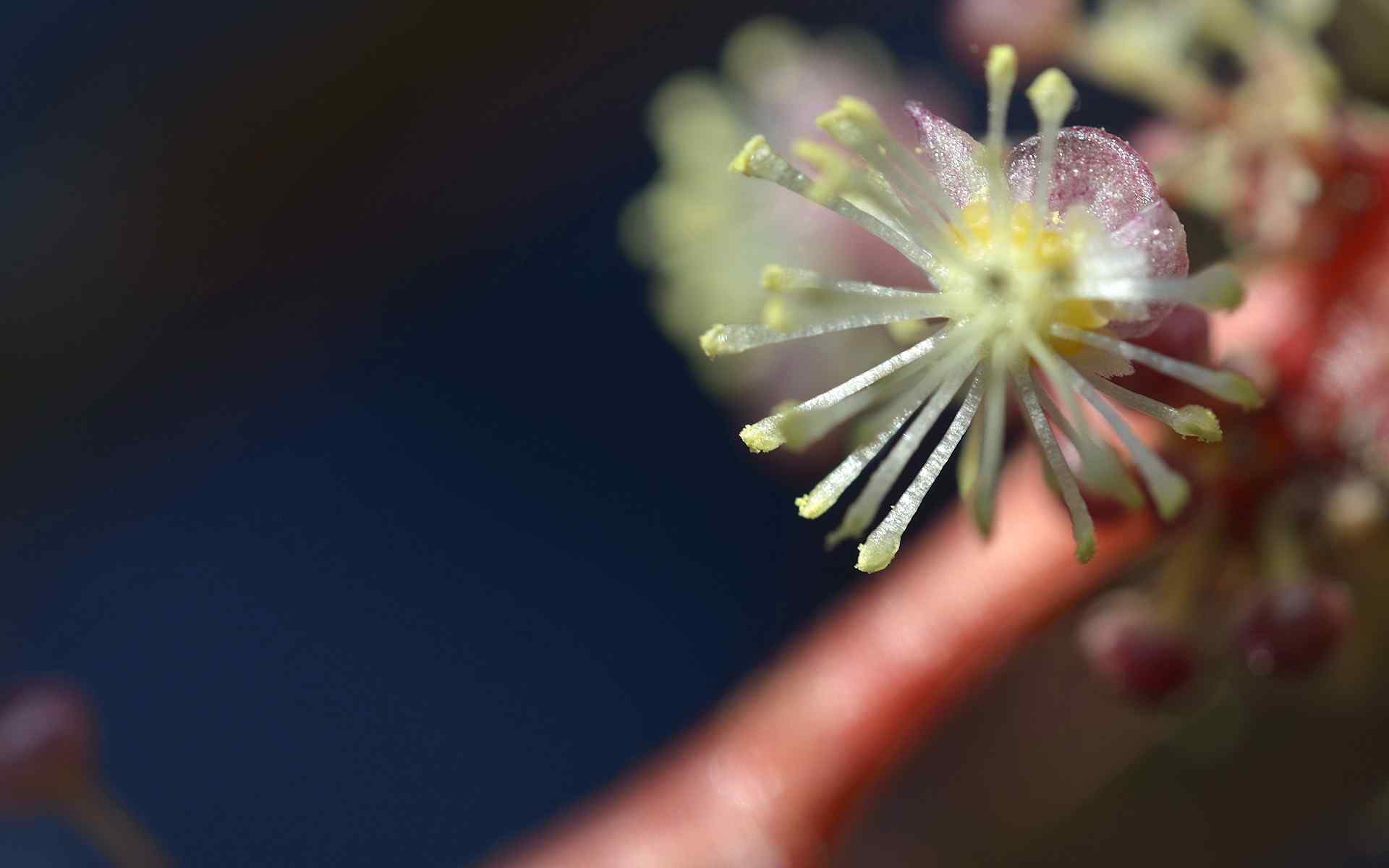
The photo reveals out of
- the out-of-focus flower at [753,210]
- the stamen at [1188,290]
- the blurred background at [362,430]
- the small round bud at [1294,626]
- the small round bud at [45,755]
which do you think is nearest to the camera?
the stamen at [1188,290]

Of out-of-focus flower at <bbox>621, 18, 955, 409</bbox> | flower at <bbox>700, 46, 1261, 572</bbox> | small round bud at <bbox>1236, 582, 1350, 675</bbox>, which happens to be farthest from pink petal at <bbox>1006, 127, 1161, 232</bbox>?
out-of-focus flower at <bbox>621, 18, 955, 409</bbox>

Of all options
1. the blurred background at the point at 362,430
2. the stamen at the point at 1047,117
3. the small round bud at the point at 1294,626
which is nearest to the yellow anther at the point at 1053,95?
the stamen at the point at 1047,117

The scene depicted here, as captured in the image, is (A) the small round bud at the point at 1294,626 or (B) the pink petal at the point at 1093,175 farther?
(A) the small round bud at the point at 1294,626

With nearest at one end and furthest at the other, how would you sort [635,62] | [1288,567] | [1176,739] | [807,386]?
[1288,567] < [1176,739] < [807,386] < [635,62]

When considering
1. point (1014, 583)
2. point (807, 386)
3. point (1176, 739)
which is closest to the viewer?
point (1014, 583)

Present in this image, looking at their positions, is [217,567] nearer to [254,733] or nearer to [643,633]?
[254,733]

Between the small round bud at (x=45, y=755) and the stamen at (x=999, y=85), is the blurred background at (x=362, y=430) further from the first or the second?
the stamen at (x=999, y=85)

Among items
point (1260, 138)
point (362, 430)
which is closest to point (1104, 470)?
point (1260, 138)

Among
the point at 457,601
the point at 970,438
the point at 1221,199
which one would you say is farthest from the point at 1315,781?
the point at 457,601
